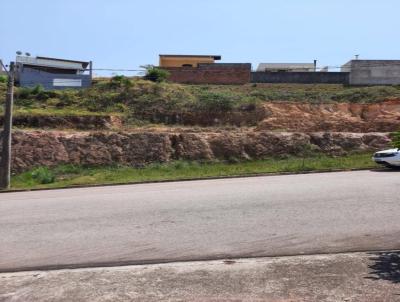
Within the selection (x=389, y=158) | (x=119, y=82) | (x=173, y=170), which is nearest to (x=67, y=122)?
(x=119, y=82)

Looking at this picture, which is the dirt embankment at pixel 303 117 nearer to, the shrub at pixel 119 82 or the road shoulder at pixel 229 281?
the shrub at pixel 119 82

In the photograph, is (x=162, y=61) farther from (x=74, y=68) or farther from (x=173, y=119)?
(x=173, y=119)

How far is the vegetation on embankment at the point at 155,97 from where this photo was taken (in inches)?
1312

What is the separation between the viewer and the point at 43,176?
23.3 metres

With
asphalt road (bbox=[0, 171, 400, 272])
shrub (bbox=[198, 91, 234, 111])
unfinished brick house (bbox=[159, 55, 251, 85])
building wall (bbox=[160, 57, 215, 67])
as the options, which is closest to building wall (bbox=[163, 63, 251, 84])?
unfinished brick house (bbox=[159, 55, 251, 85])

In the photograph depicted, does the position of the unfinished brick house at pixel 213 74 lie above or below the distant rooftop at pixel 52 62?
below

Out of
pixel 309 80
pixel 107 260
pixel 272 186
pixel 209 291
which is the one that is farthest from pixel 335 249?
pixel 309 80

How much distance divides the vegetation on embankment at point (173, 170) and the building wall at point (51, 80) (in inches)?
600

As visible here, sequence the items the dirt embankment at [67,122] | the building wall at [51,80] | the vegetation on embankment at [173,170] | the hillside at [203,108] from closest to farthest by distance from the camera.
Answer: the vegetation on embankment at [173,170]
the dirt embankment at [67,122]
the hillside at [203,108]
the building wall at [51,80]

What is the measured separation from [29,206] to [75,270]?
7.59m

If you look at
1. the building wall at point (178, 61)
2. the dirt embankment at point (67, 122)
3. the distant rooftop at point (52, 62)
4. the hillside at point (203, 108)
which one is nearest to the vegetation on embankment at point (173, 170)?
the dirt embankment at point (67, 122)

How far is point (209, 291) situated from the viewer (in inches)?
239

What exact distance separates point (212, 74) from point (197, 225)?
3316 centimetres

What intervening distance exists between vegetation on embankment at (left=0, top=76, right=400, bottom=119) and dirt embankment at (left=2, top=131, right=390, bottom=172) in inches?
176
